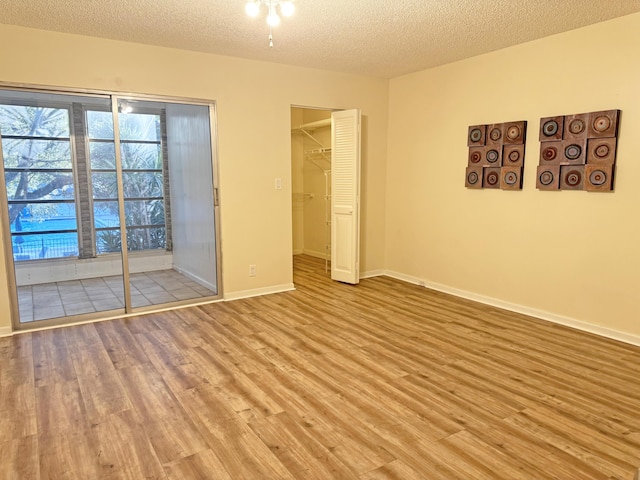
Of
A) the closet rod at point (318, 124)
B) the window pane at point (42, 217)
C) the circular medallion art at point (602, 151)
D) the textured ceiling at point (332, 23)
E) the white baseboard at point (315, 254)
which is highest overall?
the textured ceiling at point (332, 23)

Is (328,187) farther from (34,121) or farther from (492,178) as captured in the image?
(34,121)

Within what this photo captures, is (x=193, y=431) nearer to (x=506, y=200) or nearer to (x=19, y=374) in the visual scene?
(x=19, y=374)

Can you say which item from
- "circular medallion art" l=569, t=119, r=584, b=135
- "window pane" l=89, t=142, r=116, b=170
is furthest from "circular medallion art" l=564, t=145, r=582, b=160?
"window pane" l=89, t=142, r=116, b=170

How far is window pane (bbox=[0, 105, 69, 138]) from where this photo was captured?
3857 millimetres

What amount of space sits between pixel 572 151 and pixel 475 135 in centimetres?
106

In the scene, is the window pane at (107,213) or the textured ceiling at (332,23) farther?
the window pane at (107,213)

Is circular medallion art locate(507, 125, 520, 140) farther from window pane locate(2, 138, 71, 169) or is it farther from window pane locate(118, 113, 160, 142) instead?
window pane locate(2, 138, 71, 169)

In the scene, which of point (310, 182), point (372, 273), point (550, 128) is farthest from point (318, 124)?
point (550, 128)

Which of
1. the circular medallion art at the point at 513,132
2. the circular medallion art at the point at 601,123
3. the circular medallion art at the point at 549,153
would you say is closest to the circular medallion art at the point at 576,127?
the circular medallion art at the point at 601,123

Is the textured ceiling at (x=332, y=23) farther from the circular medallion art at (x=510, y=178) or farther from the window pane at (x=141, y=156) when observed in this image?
the circular medallion art at (x=510, y=178)

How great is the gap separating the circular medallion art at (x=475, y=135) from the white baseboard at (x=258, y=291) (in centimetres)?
271

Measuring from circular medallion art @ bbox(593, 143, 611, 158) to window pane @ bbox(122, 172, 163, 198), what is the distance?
4245 mm

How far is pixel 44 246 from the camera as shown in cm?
443

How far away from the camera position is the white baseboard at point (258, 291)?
477cm
